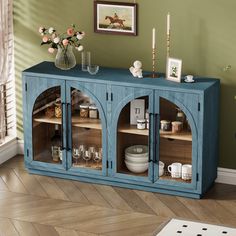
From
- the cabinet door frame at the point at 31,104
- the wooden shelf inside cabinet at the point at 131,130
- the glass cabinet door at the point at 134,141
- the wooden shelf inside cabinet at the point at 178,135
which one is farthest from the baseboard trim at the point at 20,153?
the wooden shelf inside cabinet at the point at 131,130

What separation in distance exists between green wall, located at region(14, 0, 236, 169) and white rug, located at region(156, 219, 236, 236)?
1.02 m

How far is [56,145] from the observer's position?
6.82 meters

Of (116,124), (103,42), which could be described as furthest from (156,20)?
(116,124)

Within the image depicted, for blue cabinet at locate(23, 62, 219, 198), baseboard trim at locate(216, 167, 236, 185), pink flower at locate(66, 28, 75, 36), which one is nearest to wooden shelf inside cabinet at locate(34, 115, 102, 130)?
blue cabinet at locate(23, 62, 219, 198)

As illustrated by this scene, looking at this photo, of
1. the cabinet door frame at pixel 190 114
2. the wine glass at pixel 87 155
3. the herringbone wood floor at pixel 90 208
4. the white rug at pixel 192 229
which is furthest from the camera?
the wine glass at pixel 87 155

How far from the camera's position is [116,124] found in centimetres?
643

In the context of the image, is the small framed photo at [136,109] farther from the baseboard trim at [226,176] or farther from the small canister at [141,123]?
the baseboard trim at [226,176]

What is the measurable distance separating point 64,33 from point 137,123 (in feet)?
3.85

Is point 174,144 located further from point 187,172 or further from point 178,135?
point 187,172

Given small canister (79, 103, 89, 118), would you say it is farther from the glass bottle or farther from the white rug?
the white rug

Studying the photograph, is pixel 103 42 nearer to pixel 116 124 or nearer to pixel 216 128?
pixel 116 124

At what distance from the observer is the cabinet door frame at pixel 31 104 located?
659 centimetres

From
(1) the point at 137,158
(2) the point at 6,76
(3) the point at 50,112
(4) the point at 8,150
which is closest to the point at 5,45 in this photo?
(2) the point at 6,76

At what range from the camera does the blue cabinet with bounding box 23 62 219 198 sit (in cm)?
621
